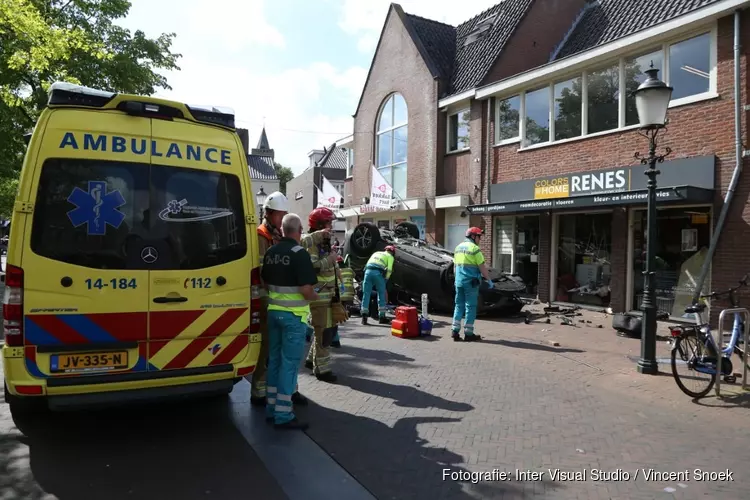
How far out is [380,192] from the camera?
16938 millimetres

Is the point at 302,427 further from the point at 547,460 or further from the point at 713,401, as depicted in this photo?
the point at 713,401

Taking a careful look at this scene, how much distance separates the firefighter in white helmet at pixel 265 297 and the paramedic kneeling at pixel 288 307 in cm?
34

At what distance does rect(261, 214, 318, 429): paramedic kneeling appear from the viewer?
14.4 feet

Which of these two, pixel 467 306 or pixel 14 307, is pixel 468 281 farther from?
pixel 14 307

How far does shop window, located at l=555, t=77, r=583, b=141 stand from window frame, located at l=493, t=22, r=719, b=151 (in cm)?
10

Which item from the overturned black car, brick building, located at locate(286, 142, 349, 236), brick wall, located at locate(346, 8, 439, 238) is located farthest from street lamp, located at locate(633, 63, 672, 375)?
brick building, located at locate(286, 142, 349, 236)

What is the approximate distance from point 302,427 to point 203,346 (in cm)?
107

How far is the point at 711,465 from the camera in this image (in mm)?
3795

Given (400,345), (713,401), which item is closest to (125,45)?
(400,345)

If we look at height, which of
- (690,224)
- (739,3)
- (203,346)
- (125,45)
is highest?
(125,45)

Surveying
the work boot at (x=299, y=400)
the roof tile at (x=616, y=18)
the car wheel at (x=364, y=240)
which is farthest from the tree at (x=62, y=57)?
the roof tile at (x=616, y=18)

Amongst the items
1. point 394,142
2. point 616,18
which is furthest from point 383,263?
point 394,142

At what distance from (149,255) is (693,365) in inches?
209

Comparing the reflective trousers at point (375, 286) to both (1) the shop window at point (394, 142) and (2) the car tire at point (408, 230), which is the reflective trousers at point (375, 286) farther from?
(1) the shop window at point (394, 142)
